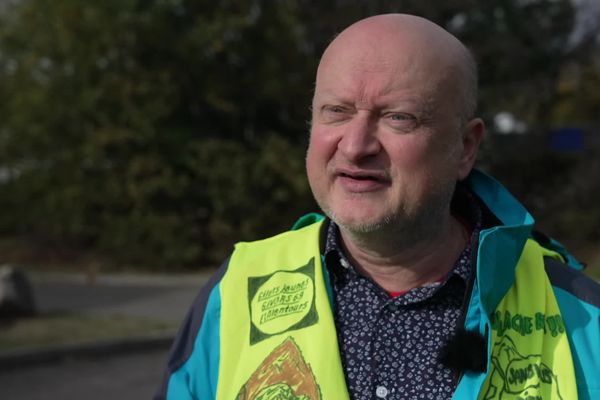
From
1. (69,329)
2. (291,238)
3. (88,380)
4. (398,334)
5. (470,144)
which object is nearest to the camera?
(398,334)

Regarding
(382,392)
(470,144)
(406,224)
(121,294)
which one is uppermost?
(470,144)

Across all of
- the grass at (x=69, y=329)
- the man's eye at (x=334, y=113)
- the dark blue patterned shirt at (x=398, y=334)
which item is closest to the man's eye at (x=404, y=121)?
the man's eye at (x=334, y=113)

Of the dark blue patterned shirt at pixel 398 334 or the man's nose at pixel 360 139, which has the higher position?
the man's nose at pixel 360 139

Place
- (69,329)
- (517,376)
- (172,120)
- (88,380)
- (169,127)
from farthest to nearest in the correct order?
(172,120)
(169,127)
(69,329)
(88,380)
(517,376)

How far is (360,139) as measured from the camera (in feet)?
6.71

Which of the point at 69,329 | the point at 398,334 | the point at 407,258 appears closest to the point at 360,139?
the point at 407,258

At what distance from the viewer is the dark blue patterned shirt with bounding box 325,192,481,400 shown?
208 centimetres

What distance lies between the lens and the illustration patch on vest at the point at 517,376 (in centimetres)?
200

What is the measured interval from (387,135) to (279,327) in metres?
0.55

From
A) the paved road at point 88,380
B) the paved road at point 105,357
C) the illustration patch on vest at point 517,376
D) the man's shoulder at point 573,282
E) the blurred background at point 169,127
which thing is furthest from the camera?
the blurred background at point 169,127

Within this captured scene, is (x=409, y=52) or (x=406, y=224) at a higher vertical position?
(x=409, y=52)

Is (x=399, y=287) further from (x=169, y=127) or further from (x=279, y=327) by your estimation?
(x=169, y=127)

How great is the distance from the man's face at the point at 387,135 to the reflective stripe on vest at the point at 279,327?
0.25 m

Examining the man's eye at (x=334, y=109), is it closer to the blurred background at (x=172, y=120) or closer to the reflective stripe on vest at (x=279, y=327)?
the reflective stripe on vest at (x=279, y=327)
